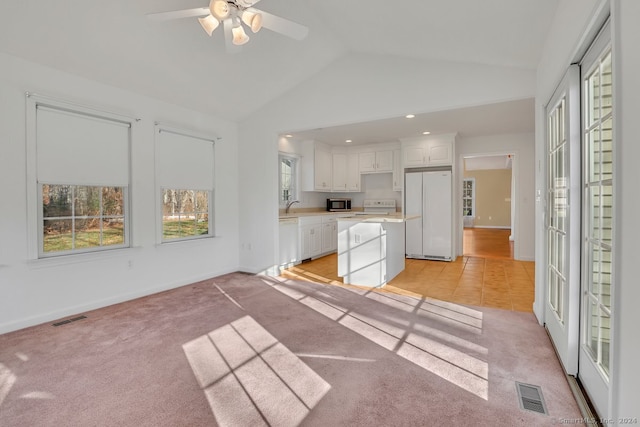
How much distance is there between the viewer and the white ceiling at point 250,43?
105 inches

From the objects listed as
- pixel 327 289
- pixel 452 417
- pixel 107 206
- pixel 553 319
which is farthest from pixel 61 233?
pixel 553 319

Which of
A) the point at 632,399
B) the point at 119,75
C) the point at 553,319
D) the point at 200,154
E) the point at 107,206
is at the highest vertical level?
the point at 119,75

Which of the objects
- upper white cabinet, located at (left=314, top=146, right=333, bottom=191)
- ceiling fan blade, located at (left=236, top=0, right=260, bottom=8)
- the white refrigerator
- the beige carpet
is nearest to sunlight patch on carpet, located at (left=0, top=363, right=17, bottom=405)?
the beige carpet

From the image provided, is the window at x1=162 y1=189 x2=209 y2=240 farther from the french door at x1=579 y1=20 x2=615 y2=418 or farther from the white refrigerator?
the french door at x1=579 y1=20 x2=615 y2=418

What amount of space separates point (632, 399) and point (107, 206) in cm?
451

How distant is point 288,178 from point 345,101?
2807 mm

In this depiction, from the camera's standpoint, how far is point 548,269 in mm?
2857

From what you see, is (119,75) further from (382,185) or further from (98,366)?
(382,185)

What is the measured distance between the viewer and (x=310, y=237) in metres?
6.15

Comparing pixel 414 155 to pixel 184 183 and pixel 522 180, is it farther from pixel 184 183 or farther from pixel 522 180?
pixel 184 183

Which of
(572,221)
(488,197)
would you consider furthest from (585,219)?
(488,197)

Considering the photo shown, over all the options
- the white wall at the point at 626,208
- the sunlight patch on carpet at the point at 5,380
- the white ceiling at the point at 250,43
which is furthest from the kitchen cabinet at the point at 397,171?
the sunlight patch on carpet at the point at 5,380

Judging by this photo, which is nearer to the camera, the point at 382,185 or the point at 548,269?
the point at 548,269

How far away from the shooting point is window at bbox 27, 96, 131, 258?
10.2 feet
